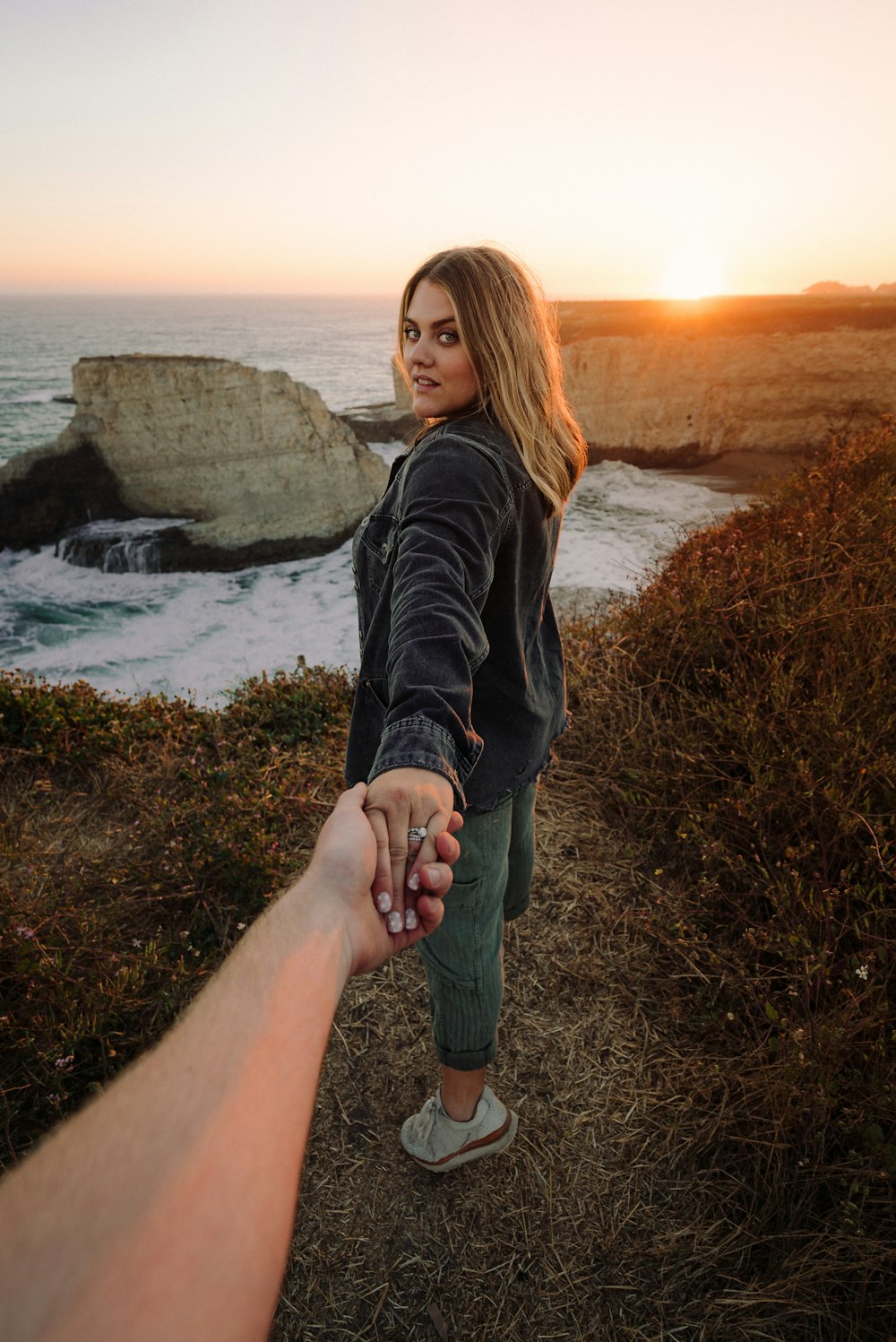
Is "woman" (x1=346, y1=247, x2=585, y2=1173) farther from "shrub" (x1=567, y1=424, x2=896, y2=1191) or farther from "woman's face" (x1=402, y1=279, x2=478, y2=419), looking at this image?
"shrub" (x1=567, y1=424, x2=896, y2=1191)

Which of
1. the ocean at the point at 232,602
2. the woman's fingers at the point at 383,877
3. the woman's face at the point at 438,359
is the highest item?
the woman's face at the point at 438,359

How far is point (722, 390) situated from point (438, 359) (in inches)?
541

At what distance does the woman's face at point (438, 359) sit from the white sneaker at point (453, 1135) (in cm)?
220

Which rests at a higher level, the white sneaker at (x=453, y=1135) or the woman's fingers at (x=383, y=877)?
the woman's fingers at (x=383, y=877)

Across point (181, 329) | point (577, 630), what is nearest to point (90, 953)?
point (577, 630)

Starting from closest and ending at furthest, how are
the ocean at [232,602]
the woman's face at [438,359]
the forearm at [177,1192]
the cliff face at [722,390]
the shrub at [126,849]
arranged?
the forearm at [177,1192]
the woman's face at [438,359]
the shrub at [126,849]
the ocean at [232,602]
the cliff face at [722,390]

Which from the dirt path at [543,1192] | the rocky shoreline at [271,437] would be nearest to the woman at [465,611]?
the dirt path at [543,1192]

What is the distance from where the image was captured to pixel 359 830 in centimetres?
111

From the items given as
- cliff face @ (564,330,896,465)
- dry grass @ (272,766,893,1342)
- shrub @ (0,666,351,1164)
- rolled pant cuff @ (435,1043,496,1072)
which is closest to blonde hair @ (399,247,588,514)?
rolled pant cuff @ (435,1043,496,1072)

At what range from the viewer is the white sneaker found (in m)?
2.27

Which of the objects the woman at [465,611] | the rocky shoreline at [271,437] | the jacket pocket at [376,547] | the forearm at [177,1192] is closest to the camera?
the forearm at [177,1192]

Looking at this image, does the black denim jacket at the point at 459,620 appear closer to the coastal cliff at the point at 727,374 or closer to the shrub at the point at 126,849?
the shrub at the point at 126,849

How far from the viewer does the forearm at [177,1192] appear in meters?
0.52

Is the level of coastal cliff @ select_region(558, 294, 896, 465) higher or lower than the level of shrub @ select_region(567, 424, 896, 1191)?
higher
